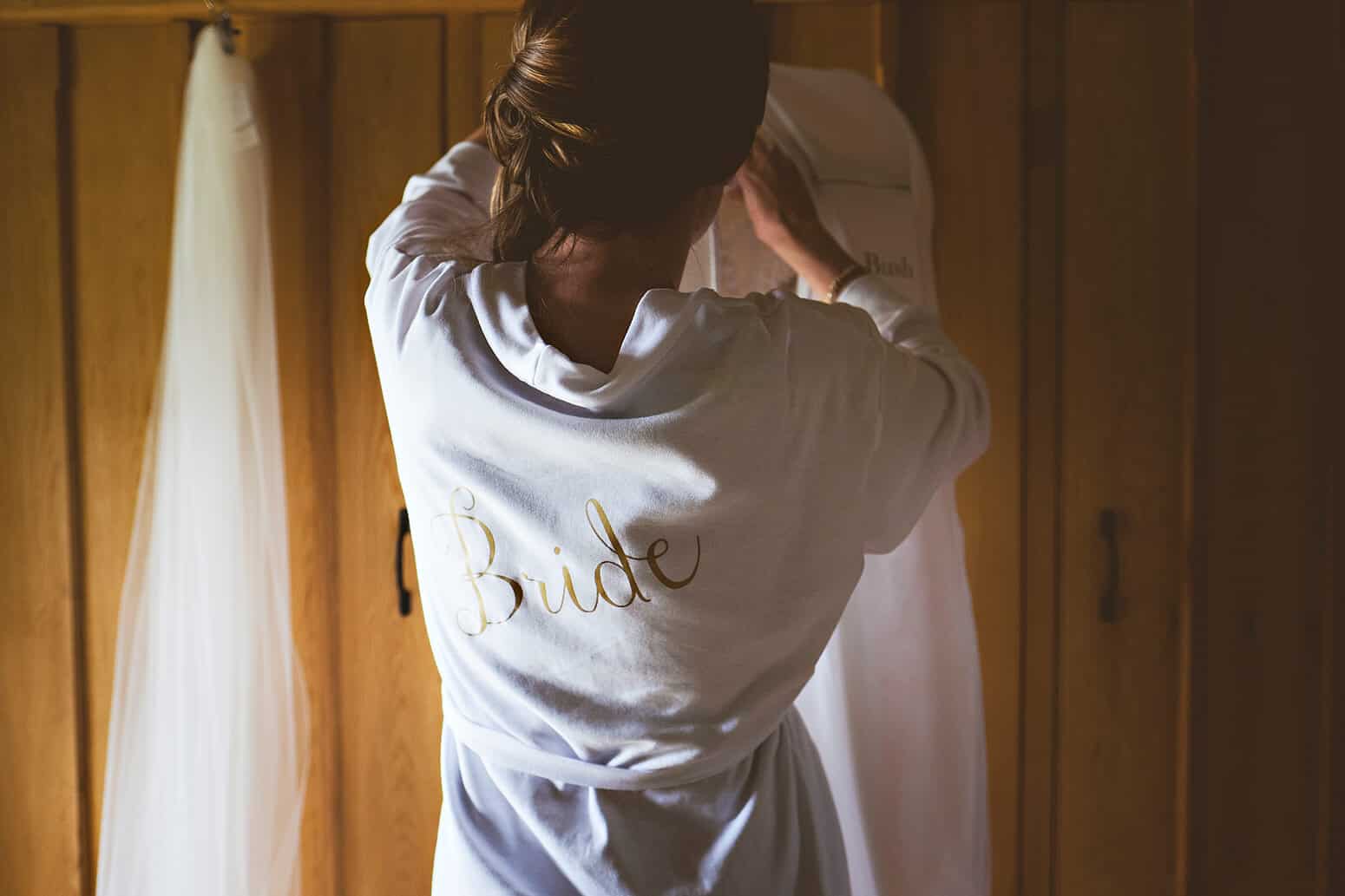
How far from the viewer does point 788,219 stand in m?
0.93

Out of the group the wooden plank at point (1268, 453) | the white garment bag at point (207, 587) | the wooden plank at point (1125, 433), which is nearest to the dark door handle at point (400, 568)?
the white garment bag at point (207, 587)

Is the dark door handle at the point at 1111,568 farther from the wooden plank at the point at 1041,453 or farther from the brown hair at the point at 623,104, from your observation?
the brown hair at the point at 623,104

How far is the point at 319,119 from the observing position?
1.22m

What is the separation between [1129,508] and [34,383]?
1.56 meters

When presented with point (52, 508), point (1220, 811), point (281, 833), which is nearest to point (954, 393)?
point (1220, 811)

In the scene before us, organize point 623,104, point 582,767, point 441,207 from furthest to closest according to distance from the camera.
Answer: point 441,207 → point 582,767 → point 623,104

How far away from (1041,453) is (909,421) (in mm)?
560

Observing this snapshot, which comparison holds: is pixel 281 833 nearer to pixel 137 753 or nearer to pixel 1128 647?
pixel 137 753

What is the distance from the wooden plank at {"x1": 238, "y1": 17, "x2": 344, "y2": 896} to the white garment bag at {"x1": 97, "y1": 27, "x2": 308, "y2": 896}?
8 centimetres

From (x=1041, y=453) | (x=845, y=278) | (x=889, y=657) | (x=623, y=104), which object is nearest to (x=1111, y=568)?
(x=1041, y=453)

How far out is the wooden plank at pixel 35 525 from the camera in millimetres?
1233

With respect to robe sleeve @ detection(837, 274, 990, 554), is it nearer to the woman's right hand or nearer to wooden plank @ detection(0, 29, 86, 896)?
the woman's right hand

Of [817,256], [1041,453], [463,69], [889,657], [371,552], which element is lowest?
[889,657]

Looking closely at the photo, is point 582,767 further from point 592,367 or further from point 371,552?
point 371,552
